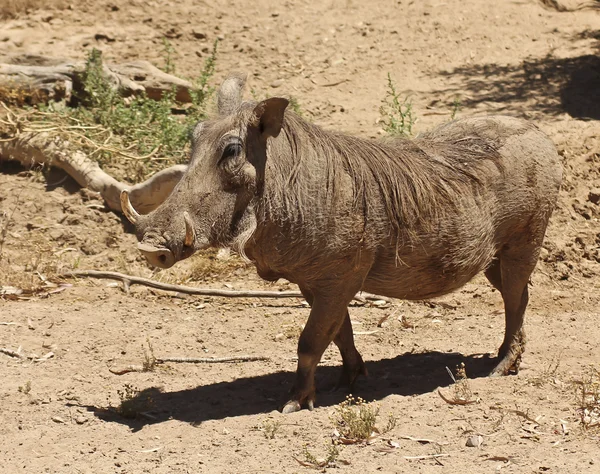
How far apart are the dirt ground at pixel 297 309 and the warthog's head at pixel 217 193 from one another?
40.5 inches

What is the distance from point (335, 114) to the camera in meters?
9.92

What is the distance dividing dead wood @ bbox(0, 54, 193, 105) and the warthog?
4583 mm

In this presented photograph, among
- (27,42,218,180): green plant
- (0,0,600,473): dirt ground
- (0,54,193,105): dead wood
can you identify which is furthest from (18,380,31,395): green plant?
(0,54,193,105): dead wood

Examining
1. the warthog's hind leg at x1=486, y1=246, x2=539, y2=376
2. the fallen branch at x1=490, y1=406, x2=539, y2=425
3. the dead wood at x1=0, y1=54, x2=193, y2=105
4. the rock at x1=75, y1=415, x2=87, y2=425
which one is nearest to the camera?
the fallen branch at x1=490, y1=406, x2=539, y2=425

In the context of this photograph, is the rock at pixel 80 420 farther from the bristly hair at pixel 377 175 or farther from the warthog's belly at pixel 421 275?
the warthog's belly at pixel 421 275

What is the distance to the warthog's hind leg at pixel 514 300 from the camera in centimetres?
612

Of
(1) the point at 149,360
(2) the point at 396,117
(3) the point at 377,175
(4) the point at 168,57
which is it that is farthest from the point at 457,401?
(4) the point at 168,57

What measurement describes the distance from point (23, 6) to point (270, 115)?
768 centimetres

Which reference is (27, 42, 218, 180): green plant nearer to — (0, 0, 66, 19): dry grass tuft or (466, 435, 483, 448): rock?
(0, 0, 66, 19): dry grass tuft

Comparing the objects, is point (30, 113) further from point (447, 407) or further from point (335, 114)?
point (447, 407)

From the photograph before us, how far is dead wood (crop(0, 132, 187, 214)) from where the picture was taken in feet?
26.5

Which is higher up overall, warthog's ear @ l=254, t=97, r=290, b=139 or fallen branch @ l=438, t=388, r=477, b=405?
warthog's ear @ l=254, t=97, r=290, b=139

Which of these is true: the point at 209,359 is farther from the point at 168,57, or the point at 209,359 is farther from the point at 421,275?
the point at 168,57

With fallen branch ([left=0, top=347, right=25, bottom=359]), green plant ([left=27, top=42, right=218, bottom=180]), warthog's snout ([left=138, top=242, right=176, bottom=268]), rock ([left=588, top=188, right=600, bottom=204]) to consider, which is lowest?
fallen branch ([left=0, top=347, right=25, bottom=359])
